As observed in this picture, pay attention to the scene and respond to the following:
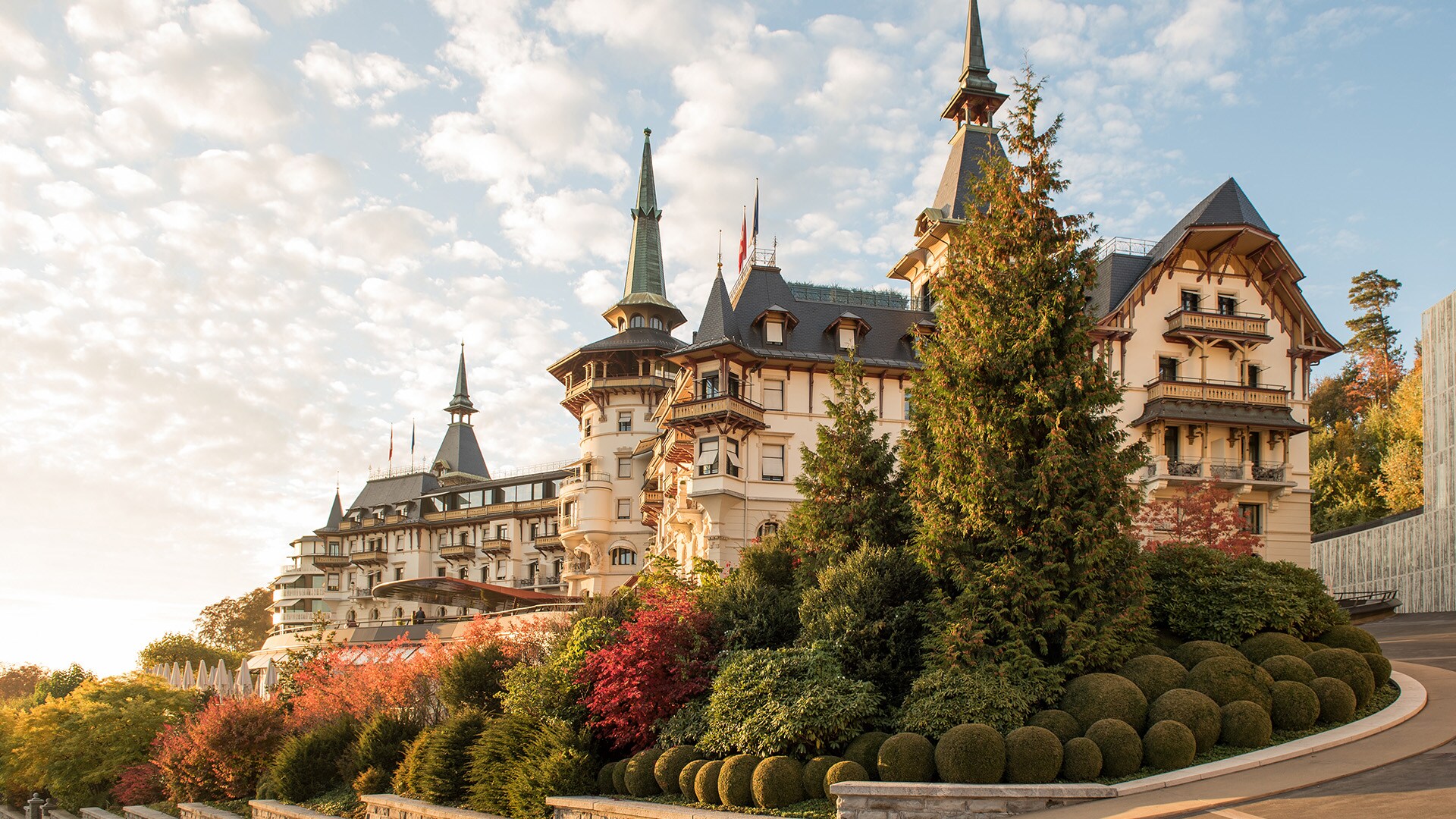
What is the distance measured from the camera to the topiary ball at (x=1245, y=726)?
1892cm

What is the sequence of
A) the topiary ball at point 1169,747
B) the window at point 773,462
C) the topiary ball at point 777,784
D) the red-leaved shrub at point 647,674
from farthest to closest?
the window at point 773,462 < the red-leaved shrub at point 647,674 < the topiary ball at point 777,784 < the topiary ball at point 1169,747

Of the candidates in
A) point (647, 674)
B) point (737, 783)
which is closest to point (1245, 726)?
point (737, 783)

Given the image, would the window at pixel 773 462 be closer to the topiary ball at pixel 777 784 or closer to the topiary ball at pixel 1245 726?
the topiary ball at pixel 777 784

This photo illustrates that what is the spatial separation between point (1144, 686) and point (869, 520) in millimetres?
6932

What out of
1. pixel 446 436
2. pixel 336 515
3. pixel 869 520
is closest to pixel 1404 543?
pixel 869 520

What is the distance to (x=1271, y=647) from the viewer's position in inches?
867

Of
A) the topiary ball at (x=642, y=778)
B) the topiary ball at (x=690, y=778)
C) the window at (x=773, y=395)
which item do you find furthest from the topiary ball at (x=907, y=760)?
the window at (x=773, y=395)

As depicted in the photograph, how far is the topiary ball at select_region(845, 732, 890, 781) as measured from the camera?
19.1 m

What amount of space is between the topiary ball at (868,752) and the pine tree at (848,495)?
17.6ft

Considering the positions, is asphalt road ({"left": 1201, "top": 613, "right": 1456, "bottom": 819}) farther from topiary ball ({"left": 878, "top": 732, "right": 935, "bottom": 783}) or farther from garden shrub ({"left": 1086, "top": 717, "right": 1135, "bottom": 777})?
topiary ball ({"left": 878, "top": 732, "right": 935, "bottom": 783})

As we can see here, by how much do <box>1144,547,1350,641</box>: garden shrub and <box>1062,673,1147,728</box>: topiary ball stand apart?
352 cm

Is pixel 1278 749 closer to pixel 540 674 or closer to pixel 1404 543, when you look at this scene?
pixel 540 674

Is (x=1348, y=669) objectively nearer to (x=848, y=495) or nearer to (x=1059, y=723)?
(x=1059, y=723)

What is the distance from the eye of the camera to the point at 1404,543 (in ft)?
169
